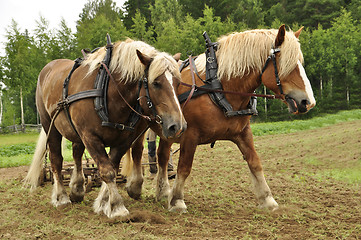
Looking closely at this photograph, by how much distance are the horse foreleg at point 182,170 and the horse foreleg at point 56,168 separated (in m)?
1.60

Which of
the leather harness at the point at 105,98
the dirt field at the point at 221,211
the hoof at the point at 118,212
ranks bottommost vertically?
the dirt field at the point at 221,211

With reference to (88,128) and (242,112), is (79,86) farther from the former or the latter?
(242,112)

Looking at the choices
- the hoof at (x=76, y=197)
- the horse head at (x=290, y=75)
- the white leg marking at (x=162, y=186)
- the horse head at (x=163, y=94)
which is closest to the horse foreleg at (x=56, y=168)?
the hoof at (x=76, y=197)

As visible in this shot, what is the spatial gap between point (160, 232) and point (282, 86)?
2151 millimetres

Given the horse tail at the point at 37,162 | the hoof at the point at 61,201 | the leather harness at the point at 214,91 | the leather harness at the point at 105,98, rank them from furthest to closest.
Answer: the horse tail at the point at 37,162
the hoof at the point at 61,201
the leather harness at the point at 214,91
the leather harness at the point at 105,98

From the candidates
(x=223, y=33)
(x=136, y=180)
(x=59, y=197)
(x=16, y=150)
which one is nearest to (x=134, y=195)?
(x=136, y=180)

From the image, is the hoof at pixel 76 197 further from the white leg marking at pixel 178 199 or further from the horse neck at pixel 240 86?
the horse neck at pixel 240 86

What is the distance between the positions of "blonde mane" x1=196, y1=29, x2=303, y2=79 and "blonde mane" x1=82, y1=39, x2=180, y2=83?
0.83 metres

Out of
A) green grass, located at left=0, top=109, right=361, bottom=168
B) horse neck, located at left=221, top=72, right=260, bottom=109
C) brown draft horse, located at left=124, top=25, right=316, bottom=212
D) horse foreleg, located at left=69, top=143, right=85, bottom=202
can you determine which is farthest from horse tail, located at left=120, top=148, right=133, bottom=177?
green grass, located at left=0, top=109, right=361, bottom=168

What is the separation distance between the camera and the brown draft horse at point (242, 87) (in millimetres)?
3787

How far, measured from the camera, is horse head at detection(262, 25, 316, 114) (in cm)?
372

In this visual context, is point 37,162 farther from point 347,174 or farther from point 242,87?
point 347,174

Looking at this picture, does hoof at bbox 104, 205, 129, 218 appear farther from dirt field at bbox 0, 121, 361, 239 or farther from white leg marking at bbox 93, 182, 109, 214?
white leg marking at bbox 93, 182, 109, 214

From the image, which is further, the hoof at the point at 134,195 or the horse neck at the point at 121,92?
the hoof at the point at 134,195
